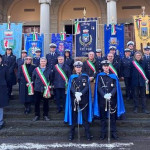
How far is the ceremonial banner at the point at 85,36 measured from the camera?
34.3 ft

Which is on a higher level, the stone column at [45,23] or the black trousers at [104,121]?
the stone column at [45,23]

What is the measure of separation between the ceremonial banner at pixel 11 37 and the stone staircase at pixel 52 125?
12.3 ft

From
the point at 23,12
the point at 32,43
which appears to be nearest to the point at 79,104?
the point at 32,43

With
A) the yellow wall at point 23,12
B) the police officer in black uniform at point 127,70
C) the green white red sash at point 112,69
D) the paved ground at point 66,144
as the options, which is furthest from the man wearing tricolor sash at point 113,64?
the yellow wall at point 23,12

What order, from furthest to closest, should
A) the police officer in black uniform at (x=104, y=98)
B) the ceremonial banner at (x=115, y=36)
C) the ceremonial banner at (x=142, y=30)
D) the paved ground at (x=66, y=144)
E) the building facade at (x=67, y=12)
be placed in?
the building facade at (x=67, y=12)
the ceremonial banner at (x=115, y=36)
the ceremonial banner at (x=142, y=30)
the police officer in black uniform at (x=104, y=98)
the paved ground at (x=66, y=144)

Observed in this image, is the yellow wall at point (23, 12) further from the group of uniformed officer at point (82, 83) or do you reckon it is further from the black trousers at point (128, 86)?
the black trousers at point (128, 86)

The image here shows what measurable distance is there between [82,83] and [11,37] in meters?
5.77

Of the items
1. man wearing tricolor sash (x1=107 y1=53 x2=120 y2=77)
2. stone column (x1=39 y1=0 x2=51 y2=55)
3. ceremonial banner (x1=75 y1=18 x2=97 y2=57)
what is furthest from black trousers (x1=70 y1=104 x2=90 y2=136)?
stone column (x1=39 y1=0 x2=51 y2=55)

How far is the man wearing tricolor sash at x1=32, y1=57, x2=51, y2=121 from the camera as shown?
6641 mm

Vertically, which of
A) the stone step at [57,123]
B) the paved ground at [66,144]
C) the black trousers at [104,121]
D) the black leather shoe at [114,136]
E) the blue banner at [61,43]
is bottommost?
the paved ground at [66,144]

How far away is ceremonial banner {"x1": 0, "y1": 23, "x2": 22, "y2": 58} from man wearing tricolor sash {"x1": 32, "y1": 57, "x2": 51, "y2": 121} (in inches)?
157

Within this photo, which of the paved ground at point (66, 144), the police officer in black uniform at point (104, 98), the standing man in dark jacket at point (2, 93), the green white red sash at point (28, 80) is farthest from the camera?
the green white red sash at point (28, 80)

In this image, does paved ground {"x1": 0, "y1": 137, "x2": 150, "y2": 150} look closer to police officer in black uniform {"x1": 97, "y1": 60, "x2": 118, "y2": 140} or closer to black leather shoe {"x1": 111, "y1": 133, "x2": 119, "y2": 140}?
black leather shoe {"x1": 111, "y1": 133, "x2": 119, "y2": 140}

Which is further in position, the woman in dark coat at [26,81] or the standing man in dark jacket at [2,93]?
the woman in dark coat at [26,81]
